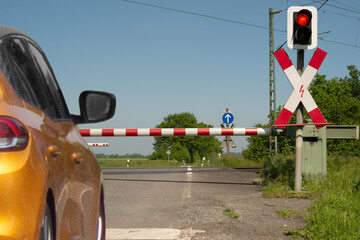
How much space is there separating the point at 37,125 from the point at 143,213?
190 inches

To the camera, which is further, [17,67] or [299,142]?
[299,142]

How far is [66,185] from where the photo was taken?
2328mm

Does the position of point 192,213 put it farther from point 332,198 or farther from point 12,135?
point 12,135

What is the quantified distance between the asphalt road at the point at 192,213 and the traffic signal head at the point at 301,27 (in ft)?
8.79

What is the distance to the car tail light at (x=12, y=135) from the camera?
1695 millimetres

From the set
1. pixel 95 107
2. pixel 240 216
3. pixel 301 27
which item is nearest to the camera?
pixel 95 107

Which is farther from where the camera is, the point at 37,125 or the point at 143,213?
the point at 143,213

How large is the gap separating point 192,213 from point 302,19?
3893 millimetres

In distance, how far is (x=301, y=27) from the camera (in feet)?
27.1

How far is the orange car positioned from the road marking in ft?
5.91

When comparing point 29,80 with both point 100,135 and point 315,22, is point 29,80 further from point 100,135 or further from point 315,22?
point 100,135

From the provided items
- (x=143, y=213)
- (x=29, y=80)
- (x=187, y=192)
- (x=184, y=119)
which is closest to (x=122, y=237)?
(x=143, y=213)

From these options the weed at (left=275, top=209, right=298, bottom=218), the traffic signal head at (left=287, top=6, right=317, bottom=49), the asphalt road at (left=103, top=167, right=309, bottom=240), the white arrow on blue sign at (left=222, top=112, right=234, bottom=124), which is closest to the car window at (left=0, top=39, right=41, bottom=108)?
the asphalt road at (left=103, top=167, right=309, bottom=240)

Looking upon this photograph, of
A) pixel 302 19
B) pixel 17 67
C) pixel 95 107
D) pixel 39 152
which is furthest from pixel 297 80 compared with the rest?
pixel 39 152
